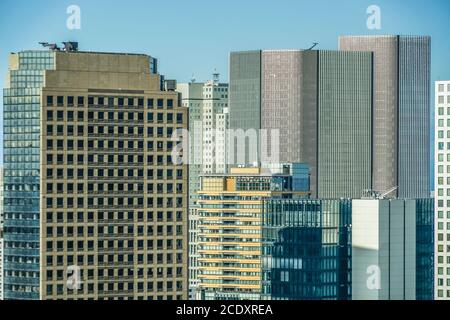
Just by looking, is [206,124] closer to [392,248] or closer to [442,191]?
[392,248]

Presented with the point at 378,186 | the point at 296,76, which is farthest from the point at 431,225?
the point at 296,76

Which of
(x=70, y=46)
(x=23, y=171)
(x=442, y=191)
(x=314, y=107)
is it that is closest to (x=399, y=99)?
(x=314, y=107)

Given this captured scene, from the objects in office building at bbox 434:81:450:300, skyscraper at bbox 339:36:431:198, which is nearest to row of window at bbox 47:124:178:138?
office building at bbox 434:81:450:300

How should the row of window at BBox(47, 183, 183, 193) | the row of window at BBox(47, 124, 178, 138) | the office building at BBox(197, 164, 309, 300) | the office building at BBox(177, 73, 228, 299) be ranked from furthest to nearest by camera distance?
the office building at BBox(177, 73, 228, 299)
the office building at BBox(197, 164, 309, 300)
the row of window at BBox(47, 124, 178, 138)
the row of window at BBox(47, 183, 183, 193)

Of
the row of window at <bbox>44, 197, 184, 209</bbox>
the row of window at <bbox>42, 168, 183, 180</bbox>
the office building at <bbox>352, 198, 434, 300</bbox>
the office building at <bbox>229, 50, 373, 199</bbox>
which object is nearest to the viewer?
the row of window at <bbox>44, 197, 184, 209</bbox>

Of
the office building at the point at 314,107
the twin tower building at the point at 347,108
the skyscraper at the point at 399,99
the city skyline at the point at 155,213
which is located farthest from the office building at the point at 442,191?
the skyscraper at the point at 399,99

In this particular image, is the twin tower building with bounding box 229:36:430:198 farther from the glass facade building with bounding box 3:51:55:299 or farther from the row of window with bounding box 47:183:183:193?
the row of window with bounding box 47:183:183:193
